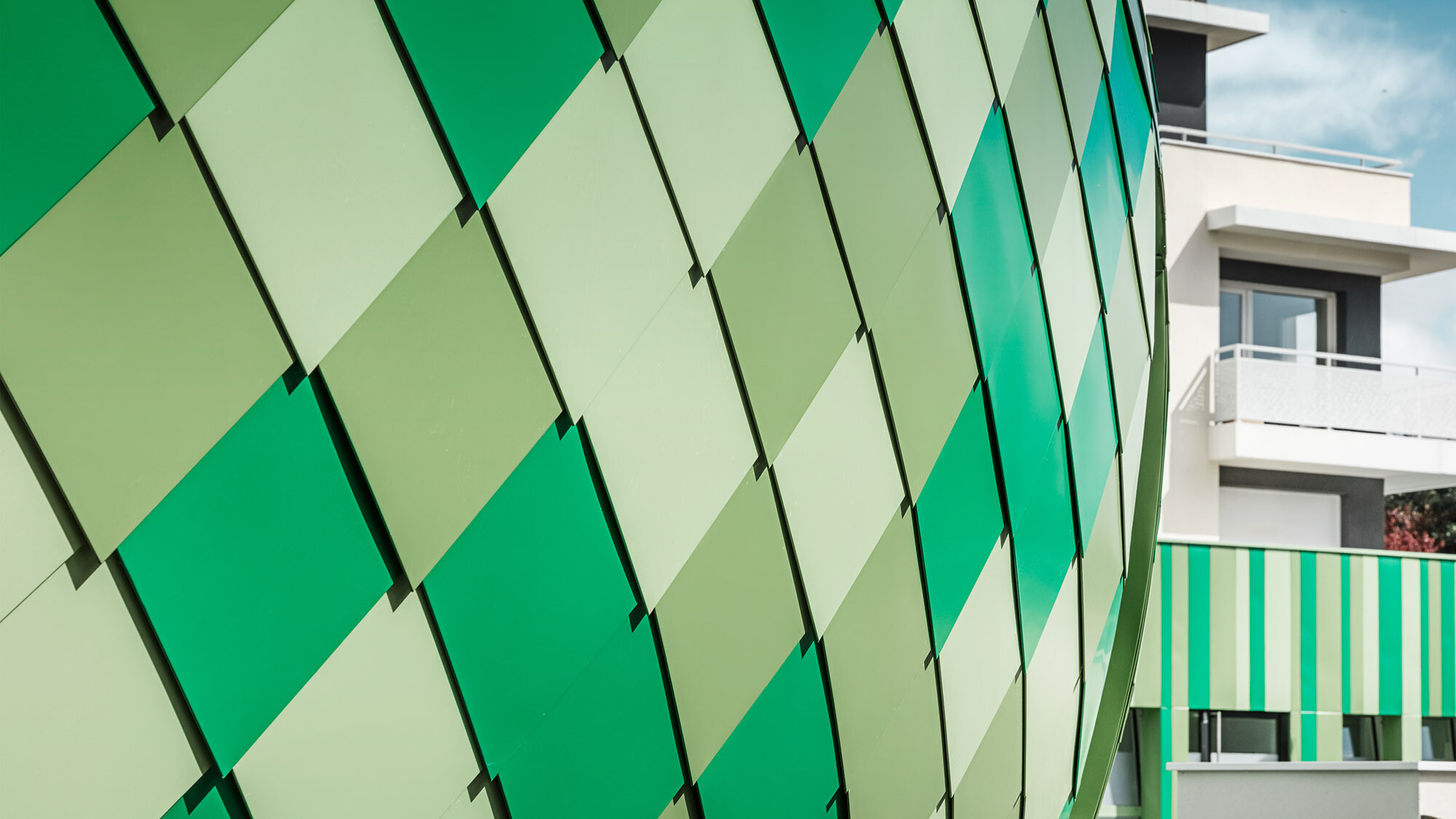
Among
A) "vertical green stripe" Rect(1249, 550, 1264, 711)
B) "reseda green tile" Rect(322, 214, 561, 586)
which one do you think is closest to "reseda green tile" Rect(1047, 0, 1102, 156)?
→ "reseda green tile" Rect(322, 214, 561, 586)

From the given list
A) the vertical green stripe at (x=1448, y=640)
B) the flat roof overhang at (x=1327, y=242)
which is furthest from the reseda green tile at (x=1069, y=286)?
the flat roof overhang at (x=1327, y=242)

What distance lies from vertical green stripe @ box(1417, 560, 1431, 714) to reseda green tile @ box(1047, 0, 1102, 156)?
15504 mm

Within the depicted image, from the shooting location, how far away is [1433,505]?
46531mm

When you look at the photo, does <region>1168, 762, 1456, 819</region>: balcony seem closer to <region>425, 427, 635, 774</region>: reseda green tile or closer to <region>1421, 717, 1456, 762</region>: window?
<region>1421, 717, 1456, 762</region>: window

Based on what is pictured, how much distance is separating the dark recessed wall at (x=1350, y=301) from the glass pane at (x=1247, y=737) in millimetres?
7538

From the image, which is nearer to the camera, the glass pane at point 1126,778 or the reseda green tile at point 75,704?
the reseda green tile at point 75,704

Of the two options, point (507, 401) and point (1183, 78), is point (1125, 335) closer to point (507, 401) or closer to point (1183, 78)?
point (507, 401)

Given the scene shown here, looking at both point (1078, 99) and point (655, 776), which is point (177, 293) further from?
point (1078, 99)

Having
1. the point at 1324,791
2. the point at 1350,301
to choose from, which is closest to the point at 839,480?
the point at 1324,791

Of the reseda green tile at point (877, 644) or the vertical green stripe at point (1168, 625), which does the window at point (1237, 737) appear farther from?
the reseda green tile at point (877, 644)

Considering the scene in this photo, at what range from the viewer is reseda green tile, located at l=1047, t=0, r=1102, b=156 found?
2438 mm

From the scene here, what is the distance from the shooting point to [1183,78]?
19.7m

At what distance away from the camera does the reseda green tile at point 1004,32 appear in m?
2.21

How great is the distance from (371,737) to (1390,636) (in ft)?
54.6
